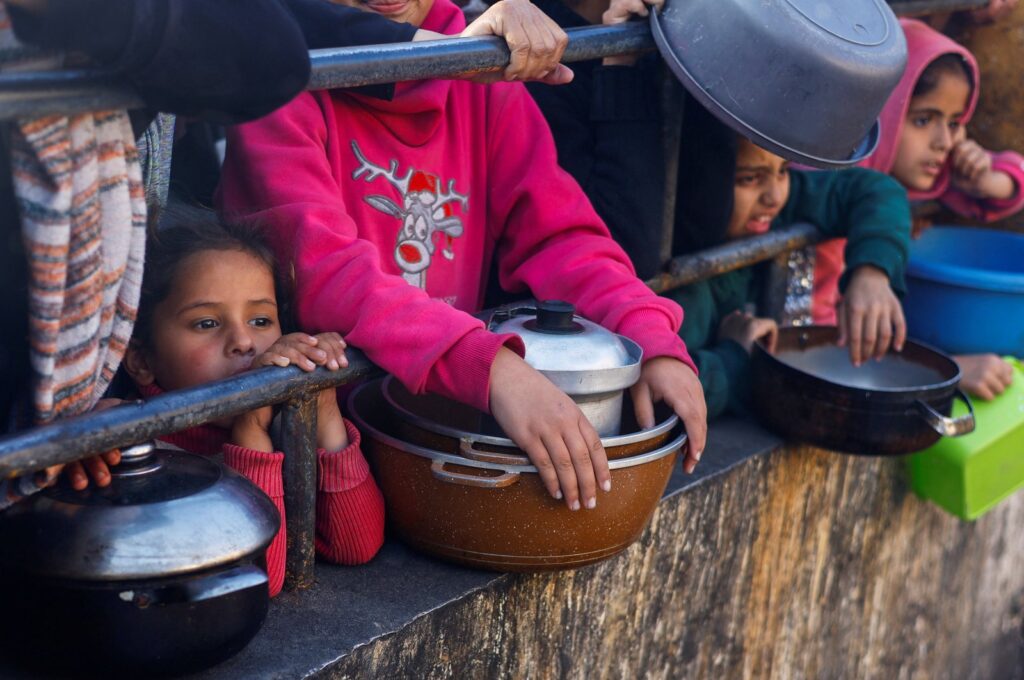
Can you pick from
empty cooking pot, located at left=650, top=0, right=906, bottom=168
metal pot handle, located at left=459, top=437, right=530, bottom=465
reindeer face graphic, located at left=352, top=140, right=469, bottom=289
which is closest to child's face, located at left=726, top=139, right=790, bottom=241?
empty cooking pot, located at left=650, top=0, right=906, bottom=168

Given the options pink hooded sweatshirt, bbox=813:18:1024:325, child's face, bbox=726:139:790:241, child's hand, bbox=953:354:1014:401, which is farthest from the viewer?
pink hooded sweatshirt, bbox=813:18:1024:325

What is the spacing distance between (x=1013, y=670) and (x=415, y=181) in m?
3.21

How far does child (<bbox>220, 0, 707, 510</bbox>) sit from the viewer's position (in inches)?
69.1

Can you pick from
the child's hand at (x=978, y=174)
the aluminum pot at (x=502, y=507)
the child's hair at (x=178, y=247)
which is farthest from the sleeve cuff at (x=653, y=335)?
the child's hand at (x=978, y=174)

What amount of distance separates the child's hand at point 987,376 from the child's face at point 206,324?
2025mm

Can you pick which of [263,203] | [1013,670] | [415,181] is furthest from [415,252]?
[1013,670]

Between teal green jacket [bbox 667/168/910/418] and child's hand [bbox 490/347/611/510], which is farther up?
child's hand [bbox 490/347/611/510]

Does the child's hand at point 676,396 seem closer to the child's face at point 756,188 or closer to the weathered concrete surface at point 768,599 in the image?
the weathered concrete surface at point 768,599

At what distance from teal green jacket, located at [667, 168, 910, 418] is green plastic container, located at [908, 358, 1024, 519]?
1.39 feet

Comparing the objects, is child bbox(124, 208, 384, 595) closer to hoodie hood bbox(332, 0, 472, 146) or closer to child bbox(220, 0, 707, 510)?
child bbox(220, 0, 707, 510)

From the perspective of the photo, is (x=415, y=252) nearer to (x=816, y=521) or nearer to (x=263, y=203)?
(x=263, y=203)

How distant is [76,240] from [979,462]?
2386mm

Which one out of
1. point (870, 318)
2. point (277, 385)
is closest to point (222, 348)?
point (277, 385)

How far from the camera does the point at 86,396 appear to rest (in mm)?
1479
